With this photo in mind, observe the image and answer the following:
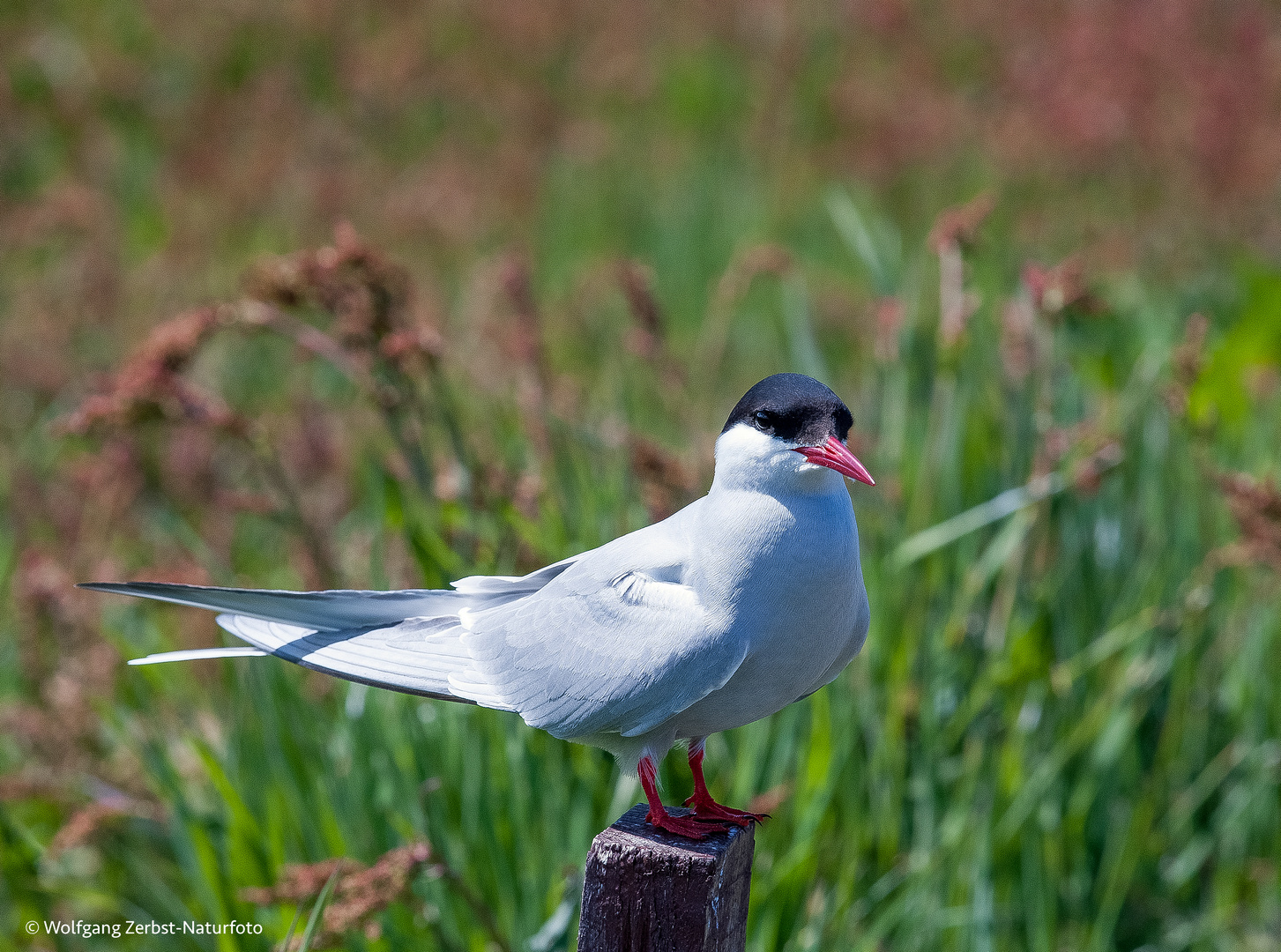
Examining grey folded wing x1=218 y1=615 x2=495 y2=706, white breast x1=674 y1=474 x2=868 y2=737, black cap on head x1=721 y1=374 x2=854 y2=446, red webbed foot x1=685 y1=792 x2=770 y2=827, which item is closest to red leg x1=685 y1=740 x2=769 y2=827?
red webbed foot x1=685 y1=792 x2=770 y2=827

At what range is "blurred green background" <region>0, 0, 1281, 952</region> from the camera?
245 cm

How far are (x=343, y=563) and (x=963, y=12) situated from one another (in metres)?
7.74

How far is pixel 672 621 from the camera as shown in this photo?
1.57m

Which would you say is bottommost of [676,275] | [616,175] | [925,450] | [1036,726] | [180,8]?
[1036,726]

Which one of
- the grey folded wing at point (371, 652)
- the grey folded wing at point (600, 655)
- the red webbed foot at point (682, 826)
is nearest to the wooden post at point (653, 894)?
the red webbed foot at point (682, 826)

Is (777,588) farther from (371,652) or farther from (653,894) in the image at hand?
(371,652)

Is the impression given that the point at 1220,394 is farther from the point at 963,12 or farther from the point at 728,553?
the point at 963,12

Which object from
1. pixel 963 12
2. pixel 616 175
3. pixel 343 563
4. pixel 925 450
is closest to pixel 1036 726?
pixel 925 450

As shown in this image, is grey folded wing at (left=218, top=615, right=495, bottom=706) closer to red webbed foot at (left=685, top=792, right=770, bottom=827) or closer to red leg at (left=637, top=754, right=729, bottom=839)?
red leg at (left=637, top=754, right=729, bottom=839)

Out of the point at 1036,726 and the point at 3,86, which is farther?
the point at 3,86

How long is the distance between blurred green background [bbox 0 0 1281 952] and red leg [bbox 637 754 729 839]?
1.15ft

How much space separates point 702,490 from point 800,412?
4.47 ft

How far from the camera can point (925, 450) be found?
126 inches

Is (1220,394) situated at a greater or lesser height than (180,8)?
lesser
